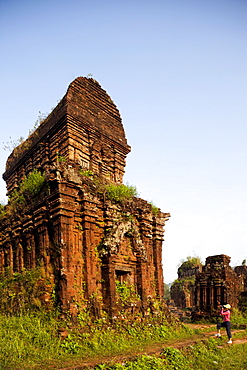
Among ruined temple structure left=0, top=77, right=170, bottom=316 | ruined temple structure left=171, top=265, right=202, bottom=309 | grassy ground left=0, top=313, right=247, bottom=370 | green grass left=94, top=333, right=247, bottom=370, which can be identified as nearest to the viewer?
grassy ground left=0, top=313, right=247, bottom=370

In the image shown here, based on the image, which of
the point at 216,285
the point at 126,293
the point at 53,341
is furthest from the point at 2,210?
the point at 216,285

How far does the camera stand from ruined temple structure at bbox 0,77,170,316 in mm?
8250

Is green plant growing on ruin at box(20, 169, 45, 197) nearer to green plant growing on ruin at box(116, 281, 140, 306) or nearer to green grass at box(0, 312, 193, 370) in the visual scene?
green grass at box(0, 312, 193, 370)

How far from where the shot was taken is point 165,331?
9508mm

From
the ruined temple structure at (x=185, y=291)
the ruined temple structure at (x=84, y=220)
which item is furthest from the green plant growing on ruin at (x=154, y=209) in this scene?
the ruined temple structure at (x=185, y=291)

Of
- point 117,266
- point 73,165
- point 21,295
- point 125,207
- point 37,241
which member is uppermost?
point 73,165

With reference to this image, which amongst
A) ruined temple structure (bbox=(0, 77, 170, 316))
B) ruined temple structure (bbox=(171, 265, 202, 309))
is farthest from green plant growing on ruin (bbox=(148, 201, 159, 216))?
ruined temple structure (bbox=(171, 265, 202, 309))

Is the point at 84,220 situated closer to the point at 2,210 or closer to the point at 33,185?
the point at 33,185

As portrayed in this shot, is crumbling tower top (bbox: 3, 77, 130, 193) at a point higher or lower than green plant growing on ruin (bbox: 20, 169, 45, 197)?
higher

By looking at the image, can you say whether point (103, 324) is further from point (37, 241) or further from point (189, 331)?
point (189, 331)

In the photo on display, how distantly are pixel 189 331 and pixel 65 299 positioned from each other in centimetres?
491

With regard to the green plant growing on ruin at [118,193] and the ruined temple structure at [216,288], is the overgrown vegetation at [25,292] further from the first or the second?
the ruined temple structure at [216,288]

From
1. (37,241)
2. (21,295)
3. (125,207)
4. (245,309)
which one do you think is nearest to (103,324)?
(21,295)

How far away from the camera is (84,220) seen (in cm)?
875
